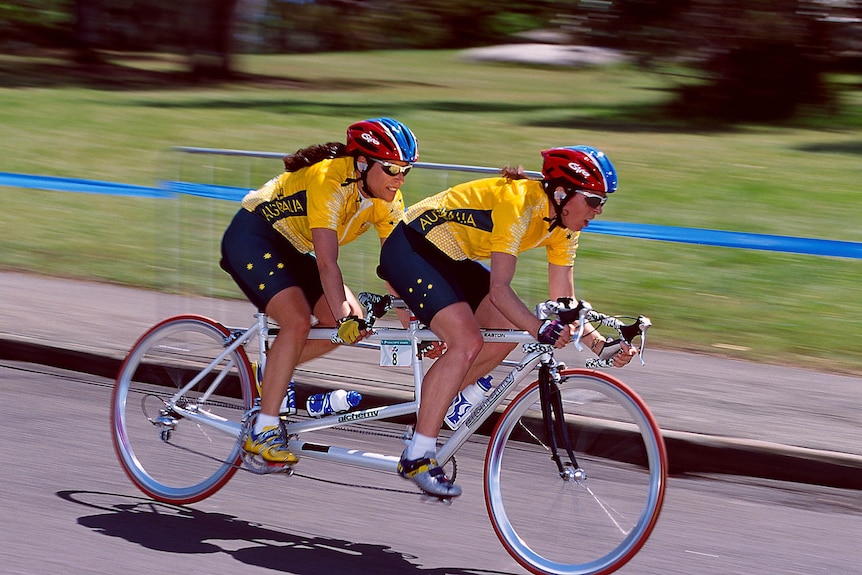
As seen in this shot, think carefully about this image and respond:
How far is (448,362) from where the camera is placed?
16.8 ft

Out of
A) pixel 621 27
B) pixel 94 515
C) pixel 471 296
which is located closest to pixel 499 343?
pixel 471 296

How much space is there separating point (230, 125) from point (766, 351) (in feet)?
45.4

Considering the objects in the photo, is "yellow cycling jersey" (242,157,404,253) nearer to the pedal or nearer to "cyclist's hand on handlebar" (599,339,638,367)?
the pedal

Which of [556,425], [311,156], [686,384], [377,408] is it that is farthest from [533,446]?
[686,384]

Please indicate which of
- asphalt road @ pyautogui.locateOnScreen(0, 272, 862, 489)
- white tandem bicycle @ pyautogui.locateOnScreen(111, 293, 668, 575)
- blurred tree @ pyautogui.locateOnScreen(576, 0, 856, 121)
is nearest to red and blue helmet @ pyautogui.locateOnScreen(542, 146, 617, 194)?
white tandem bicycle @ pyautogui.locateOnScreen(111, 293, 668, 575)

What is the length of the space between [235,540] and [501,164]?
12370 millimetres

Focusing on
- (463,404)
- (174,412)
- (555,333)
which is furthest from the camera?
(174,412)

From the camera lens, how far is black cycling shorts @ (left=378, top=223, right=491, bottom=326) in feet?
17.0

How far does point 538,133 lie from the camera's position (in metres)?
20.4

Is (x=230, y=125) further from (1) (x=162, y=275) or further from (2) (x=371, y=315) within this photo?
(2) (x=371, y=315)

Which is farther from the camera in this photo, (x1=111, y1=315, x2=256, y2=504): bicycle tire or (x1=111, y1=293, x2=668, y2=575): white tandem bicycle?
(x1=111, y1=315, x2=256, y2=504): bicycle tire

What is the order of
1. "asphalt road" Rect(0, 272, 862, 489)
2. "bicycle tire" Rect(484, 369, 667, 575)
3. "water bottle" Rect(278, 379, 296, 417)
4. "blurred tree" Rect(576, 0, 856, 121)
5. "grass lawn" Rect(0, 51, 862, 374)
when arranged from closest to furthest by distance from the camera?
"bicycle tire" Rect(484, 369, 667, 575)
"water bottle" Rect(278, 379, 296, 417)
"asphalt road" Rect(0, 272, 862, 489)
"grass lawn" Rect(0, 51, 862, 374)
"blurred tree" Rect(576, 0, 856, 121)

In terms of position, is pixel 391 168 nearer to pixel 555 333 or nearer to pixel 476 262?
pixel 476 262

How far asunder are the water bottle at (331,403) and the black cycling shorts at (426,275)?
0.53 metres
